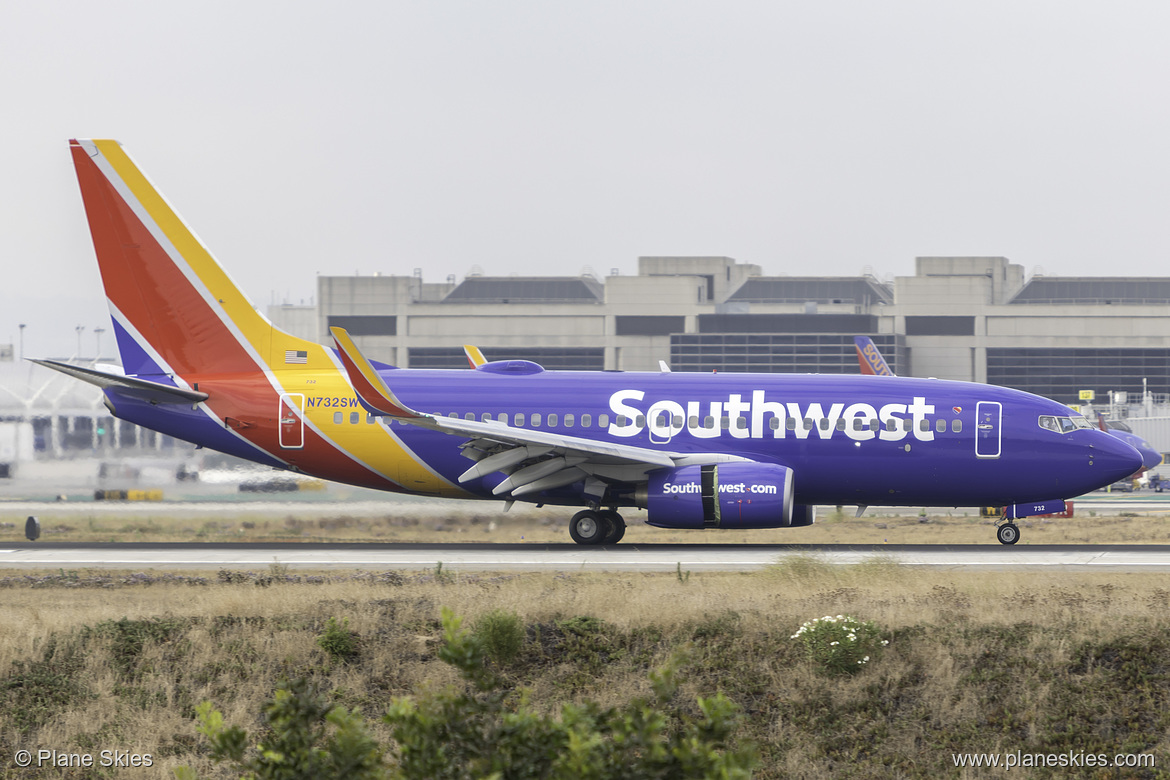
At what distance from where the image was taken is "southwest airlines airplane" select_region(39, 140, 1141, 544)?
2597 centimetres

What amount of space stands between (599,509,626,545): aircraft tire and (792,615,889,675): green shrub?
11.6 metres

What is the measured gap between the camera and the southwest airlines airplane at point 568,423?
26.0 m

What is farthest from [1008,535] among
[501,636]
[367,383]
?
[501,636]

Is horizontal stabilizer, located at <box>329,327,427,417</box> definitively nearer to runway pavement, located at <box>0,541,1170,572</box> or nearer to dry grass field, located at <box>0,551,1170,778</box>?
runway pavement, located at <box>0,541,1170,572</box>

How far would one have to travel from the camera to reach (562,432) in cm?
2697

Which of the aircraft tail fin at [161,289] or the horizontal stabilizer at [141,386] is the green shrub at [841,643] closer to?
the aircraft tail fin at [161,289]

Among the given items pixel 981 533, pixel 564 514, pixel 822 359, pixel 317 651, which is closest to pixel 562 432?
pixel 564 514

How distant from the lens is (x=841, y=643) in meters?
15.3

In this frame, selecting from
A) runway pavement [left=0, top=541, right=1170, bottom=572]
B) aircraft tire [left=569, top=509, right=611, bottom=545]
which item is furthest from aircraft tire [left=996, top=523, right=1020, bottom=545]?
aircraft tire [left=569, top=509, right=611, bottom=545]

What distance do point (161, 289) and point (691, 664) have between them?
1829cm

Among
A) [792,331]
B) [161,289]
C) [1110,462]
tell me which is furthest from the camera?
[792,331]

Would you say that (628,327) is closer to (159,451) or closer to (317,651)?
(159,451)

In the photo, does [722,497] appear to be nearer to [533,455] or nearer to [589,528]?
[589,528]

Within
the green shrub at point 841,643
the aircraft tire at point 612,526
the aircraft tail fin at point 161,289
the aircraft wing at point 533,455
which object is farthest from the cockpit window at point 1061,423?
the aircraft tail fin at point 161,289
